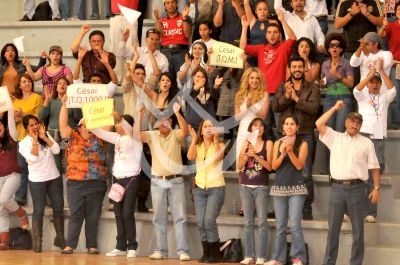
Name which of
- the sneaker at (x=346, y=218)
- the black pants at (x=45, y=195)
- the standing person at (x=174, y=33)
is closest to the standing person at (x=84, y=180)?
the black pants at (x=45, y=195)

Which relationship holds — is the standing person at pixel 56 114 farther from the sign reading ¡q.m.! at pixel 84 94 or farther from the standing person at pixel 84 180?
the sign reading ¡q.m.! at pixel 84 94

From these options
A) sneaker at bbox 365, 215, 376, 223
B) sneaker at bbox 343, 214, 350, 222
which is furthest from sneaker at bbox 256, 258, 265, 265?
sneaker at bbox 365, 215, 376, 223

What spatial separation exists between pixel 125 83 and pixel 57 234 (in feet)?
7.03

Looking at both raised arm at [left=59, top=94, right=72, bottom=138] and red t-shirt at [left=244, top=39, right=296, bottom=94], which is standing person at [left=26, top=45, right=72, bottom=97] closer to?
raised arm at [left=59, top=94, right=72, bottom=138]

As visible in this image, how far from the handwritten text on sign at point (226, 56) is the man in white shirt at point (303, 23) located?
1134mm

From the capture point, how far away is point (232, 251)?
15.2 meters

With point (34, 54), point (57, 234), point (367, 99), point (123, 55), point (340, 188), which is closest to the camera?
point (340, 188)

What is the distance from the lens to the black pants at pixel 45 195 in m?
16.2

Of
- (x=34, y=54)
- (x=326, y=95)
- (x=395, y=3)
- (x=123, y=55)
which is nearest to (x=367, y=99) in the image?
(x=326, y=95)

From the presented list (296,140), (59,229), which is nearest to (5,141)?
(59,229)

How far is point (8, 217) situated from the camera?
16719 millimetres

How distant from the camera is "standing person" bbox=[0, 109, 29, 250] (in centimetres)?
1653

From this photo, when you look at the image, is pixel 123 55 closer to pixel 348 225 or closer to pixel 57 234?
pixel 57 234

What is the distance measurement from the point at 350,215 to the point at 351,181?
0.38 m
